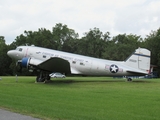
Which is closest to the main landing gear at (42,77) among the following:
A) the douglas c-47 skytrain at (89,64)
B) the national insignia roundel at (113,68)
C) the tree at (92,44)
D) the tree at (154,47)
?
the douglas c-47 skytrain at (89,64)

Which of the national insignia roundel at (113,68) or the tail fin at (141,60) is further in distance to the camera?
the tail fin at (141,60)

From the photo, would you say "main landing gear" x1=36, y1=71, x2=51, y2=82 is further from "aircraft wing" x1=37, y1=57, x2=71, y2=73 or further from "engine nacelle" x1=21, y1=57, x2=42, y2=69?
"engine nacelle" x1=21, y1=57, x2=42, y2=69

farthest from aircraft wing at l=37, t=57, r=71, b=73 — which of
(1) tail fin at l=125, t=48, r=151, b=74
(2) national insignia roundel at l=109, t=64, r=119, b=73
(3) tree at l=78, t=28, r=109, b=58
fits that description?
(3) tree at l=78, t=28, r=109, b=58

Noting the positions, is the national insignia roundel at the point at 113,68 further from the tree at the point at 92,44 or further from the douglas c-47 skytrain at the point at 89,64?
the tree at the point at 92,44

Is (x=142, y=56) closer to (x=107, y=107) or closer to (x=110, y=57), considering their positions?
(x=107, y=107)

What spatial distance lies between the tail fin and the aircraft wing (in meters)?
7.62

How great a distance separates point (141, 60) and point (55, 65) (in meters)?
10.2

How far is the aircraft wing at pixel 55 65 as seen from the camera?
24.5 meters

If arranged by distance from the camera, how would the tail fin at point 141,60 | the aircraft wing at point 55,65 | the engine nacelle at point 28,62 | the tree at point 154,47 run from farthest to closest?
the tree at point 154,47 → the tail fin at point 141,60 → the engine nacelle at point 28,62 → the aircraft wing at point 55,65

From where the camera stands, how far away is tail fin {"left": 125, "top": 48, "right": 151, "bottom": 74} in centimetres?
2962

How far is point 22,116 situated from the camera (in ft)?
Result: 27.7

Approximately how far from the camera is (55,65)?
25812 mm

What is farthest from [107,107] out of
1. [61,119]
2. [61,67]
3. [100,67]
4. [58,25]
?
[58,25]

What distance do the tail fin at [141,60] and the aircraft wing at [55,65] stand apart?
7.62 meters
